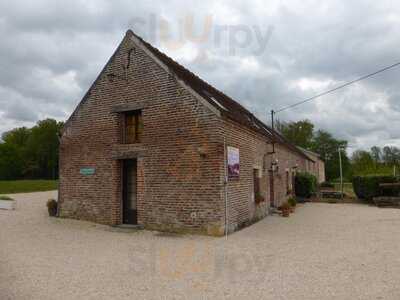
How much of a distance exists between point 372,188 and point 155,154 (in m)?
13.9

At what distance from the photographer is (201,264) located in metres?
6.05

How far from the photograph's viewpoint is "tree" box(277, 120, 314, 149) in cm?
6606

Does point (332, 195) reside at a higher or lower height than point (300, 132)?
lower

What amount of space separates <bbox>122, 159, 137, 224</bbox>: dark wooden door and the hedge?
14.0 meters

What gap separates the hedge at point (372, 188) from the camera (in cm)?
1747

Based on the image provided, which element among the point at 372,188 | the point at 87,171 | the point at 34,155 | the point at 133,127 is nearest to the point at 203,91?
the point at 133,127

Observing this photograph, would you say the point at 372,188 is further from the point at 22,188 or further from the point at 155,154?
the point at 22,188

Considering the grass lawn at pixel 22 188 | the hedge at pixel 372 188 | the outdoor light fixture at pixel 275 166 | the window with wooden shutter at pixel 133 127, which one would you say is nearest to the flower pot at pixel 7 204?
the window with wooden shutter at pixel 133 127

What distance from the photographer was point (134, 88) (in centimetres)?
1051

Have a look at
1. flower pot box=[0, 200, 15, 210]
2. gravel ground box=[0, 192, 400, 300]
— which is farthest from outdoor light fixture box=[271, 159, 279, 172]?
flower pot box=[0, 200, 15, 210]

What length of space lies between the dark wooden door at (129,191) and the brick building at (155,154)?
0.03 metres

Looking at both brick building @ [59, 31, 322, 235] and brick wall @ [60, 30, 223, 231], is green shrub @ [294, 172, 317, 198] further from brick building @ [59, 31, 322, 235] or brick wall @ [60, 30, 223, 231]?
brick wall @ [60, 30, 223, 231]

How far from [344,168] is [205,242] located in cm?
6095

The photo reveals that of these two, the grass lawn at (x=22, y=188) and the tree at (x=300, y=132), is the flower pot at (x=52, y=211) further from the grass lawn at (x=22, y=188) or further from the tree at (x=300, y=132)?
the tree at (x=300, y=132)
